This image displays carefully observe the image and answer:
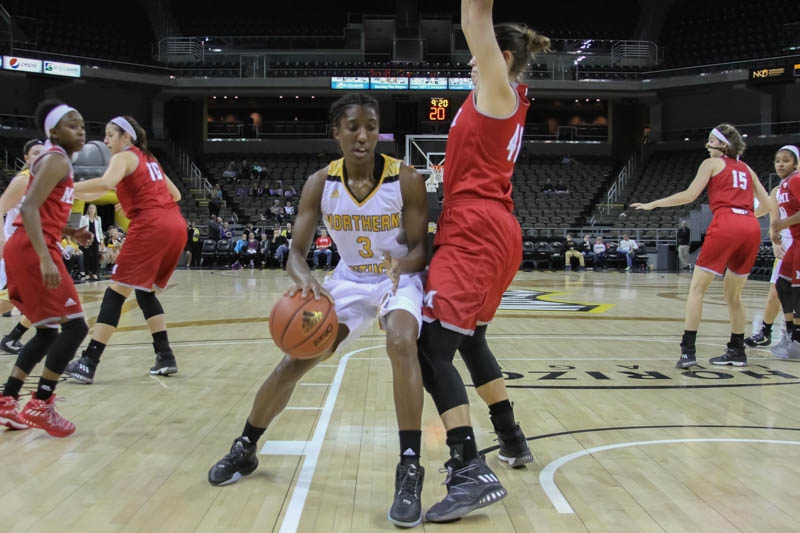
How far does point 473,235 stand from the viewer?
2771 mm

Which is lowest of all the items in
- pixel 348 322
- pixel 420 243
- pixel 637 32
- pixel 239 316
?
pixel 239 316

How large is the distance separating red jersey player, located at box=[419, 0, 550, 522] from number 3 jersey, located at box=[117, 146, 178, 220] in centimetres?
292

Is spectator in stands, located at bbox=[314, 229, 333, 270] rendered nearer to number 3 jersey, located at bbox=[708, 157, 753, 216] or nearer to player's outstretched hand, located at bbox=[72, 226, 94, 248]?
number 3 jersey, located at bbox=[708, 157, 753, 216]

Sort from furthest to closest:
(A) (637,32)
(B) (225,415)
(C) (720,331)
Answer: (A) (637,32)
(C) (720,331)
(B) (225,415)

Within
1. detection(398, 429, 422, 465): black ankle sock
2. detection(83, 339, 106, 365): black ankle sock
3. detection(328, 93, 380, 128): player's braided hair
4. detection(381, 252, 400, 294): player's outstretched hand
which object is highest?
detection(328, 93, 380, 128): player's braided hair

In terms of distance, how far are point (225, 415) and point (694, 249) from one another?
70.3 feet

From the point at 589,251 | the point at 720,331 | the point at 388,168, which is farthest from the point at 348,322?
the point at 589,251

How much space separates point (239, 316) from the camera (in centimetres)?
893

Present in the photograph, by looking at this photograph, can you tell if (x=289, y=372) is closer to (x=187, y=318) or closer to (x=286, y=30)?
(x=187, y=318)

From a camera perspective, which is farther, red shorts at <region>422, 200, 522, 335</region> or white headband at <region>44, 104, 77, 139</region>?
white headband at <region>44, 104, 77, 139</region>

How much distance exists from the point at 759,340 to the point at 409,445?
531 cm

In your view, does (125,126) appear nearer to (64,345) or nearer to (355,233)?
(64,345)

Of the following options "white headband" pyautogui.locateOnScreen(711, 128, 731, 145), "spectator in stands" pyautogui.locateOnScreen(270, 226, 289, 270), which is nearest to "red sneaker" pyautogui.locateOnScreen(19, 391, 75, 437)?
"white headband" pyautogui.locateOnScreen(711, 128, 731, 145)

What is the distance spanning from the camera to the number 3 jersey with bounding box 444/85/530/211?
2.79 m
